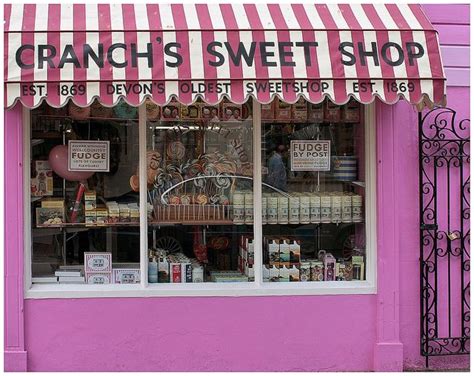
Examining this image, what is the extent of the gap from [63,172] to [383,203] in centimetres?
277

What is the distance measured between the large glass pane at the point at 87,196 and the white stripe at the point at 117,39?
0.88m

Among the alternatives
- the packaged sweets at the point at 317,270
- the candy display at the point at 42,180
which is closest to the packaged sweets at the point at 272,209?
the packaged sweets at the point at 317,270

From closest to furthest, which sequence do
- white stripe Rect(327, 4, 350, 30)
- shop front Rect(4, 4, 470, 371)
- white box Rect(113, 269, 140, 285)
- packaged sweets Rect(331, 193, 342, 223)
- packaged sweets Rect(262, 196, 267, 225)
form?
shop front Rect(4, 4, 470, 371) < white stripe Rect(327, 4, 350, 30) < white box Rect(113, 269, 140, 285) < packaged sweets Rect(262, 196, 267, 225) < packaged sweets Rect(331, 193, 342, 223)

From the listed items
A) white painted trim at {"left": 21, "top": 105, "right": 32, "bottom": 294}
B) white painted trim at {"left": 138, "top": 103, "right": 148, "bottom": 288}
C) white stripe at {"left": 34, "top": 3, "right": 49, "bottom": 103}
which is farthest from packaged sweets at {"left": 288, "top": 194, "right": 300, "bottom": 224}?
white stripe at {"left": 34, "top": 3, "right": 49, "bottom": 103}

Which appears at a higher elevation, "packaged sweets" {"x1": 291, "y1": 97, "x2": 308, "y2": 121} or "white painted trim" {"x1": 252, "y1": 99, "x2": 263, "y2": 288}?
"packaged sweets" {"x1": 291, "y1": 97, "x2": 308, "y2": 121}

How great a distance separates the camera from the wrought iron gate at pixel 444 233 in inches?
238

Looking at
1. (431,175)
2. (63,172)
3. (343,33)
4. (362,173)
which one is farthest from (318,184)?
(63,172)

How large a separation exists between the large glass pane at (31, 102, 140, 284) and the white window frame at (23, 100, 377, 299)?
0.45 feet

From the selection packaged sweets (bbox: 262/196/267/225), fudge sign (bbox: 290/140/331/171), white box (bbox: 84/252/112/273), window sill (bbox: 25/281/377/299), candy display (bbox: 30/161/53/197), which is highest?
fudge sign (bbox: 290/140/331/171)

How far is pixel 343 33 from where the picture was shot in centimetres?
541

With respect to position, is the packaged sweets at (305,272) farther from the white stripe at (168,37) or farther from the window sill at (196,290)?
the white stripe at (168,37)

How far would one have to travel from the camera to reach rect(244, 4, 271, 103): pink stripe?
5211 millimetres

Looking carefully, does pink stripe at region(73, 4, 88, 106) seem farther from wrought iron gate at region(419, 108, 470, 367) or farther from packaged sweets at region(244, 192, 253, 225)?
wrought iron gate at region(419, 108, 470, 367)

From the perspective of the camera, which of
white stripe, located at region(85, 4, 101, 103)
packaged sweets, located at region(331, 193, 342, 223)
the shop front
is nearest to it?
white stripe, located at region(85, 4, 101, 103)
